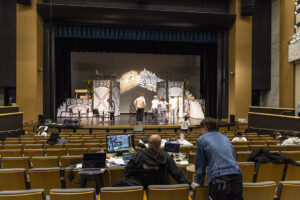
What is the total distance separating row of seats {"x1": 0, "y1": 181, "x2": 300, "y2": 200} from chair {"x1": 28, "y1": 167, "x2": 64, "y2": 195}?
0.80 metres

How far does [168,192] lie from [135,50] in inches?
633

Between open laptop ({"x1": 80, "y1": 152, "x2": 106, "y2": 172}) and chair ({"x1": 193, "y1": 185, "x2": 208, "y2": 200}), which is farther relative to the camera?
open laptop ({"x1": 80, "y1": 152, "x2": 106, "y2": 172})

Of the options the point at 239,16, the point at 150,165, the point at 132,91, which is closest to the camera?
the point at 150,165

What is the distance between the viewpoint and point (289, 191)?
225cm

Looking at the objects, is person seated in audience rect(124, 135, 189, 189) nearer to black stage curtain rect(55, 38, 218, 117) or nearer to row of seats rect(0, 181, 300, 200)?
row of seats rect(0, 181, 300, 200)

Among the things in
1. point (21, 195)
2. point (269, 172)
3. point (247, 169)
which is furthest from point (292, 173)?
point (21, 195)

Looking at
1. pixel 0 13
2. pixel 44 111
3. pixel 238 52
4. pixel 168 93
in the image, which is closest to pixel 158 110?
pixel 168 93

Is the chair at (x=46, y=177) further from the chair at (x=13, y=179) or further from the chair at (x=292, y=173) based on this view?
the chair at (x=292, y=173)

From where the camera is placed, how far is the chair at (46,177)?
281 centimetres

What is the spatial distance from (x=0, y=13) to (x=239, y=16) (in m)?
13.5

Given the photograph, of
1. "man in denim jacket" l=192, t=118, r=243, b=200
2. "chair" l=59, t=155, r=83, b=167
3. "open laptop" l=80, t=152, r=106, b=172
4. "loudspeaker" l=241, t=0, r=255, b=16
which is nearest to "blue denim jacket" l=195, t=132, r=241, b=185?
"man in denim jacket" l=192, t=118, r=243, b=200

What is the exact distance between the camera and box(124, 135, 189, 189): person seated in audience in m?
2.68

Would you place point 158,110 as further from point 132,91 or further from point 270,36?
point 270,36

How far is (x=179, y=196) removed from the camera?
220 centimetres
